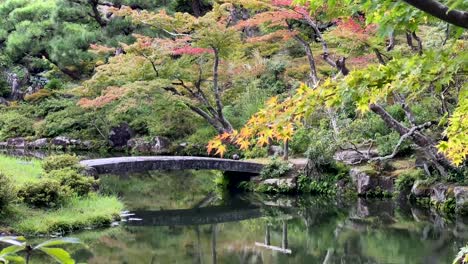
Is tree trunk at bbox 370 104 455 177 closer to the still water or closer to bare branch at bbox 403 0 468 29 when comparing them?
the still water

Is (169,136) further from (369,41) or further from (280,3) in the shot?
(369,41)

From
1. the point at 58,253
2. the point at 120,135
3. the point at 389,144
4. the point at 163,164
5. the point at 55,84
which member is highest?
the point at 55,84

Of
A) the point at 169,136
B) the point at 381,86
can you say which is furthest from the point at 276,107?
the point at 169,136

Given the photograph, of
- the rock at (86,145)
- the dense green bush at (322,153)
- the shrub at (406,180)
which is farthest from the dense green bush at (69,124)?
the shrub at (406,180)

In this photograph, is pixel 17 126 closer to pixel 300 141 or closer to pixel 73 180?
pixel 300 141

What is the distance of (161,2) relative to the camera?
19922mm

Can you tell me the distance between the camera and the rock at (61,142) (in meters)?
19.0

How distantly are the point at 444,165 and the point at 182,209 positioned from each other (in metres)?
5.00

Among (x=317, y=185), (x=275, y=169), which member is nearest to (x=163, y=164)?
(x=275, y=169)

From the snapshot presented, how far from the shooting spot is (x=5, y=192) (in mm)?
6891

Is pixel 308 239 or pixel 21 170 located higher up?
pixel 21 170

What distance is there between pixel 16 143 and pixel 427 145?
1501 centimetres

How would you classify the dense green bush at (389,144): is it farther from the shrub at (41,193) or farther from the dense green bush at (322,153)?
the shrub at (41,193)

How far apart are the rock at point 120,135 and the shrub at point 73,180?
378 inches
